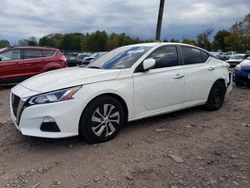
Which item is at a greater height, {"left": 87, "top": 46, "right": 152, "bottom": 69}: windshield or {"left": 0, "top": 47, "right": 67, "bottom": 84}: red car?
{"left": 87, "top": 46, "right": 152, "bottom": 69}: windshield

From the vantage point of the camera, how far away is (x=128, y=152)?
12.1 feet

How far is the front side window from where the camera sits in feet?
31.6

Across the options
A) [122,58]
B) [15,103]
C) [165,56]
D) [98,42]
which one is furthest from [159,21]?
[98,42]

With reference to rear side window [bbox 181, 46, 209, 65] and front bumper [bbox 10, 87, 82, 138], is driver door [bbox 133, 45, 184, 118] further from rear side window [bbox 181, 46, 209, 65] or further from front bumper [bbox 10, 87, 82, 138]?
front bumper [bbox 10, 87, 82, 138]

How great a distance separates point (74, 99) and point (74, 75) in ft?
1.95

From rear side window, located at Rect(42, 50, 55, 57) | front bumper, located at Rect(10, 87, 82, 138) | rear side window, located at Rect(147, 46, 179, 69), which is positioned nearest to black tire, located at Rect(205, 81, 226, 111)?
rear side window, located at Rect(147, 46, 179, 69)

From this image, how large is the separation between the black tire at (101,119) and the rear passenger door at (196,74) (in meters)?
1.60

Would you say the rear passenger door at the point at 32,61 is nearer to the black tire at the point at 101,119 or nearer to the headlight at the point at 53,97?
the headlight at the point at 53,97

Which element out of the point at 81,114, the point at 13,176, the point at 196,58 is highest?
the point at 196,58

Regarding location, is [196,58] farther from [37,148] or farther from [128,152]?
[37,148]

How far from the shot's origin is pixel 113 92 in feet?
13.0

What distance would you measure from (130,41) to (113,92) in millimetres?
56550

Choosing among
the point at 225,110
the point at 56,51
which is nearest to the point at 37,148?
the point at 225,110

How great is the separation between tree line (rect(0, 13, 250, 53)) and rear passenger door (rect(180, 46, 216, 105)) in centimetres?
4509
